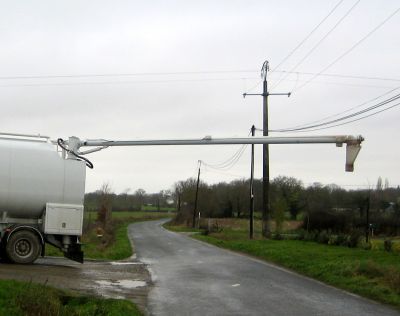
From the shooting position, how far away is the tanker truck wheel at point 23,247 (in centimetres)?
1570

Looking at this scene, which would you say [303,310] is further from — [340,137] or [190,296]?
[340,137]

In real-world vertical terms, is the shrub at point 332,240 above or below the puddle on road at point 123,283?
above

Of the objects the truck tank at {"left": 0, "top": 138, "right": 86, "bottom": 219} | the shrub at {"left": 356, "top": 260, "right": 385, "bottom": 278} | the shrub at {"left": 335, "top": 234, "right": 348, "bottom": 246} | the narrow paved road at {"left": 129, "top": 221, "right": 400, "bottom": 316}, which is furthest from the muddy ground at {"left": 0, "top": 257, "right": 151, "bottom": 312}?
the shrub at {"left": 335, "top": 234, "right": 348, "bottom": 246}

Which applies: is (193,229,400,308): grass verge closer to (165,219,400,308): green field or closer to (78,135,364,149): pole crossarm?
(165,219,400,308): green field

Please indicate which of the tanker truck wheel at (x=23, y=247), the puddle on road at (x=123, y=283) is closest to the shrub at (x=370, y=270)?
the puddle on road at (x=123, y=283)

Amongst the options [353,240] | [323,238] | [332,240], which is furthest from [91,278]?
[323,238]

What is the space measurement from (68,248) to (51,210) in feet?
4.25

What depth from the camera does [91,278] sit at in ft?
46.8

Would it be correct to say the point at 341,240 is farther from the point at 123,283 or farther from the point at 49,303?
the point at 49,303

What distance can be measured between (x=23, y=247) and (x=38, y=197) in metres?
1.48

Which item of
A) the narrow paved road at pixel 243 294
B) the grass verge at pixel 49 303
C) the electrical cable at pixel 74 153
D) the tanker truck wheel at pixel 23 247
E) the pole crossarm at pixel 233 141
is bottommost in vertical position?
the narrow paved road at pixel 243 294

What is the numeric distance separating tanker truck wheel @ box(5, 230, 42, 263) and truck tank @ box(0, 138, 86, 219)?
23.4 inches

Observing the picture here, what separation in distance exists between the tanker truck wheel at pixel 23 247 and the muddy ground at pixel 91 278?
0.87 ft

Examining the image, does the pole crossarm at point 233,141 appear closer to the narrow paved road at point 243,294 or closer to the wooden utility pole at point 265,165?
the narrow paved road at point 243,294
